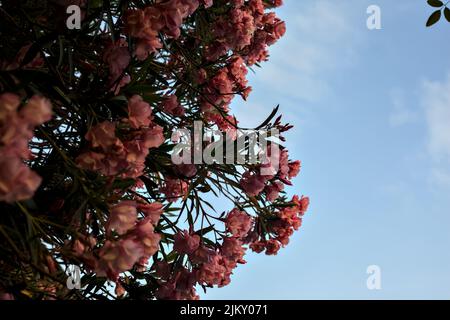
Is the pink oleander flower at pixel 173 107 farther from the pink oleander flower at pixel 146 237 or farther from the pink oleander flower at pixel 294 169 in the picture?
the pink oleander flower at pixel 146 237

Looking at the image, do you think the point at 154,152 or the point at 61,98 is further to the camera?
the point at 154,152

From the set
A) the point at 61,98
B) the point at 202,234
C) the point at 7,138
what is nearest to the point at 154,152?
the point at 202,234

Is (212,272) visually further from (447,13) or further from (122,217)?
(447,13)

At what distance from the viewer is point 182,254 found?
193 centimetres

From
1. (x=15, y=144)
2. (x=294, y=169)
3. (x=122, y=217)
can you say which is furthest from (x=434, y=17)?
(x=15, y=144)

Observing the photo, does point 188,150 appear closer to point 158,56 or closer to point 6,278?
point 158,56

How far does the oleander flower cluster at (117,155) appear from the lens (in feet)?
4.21

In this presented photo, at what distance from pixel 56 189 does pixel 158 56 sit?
1.08 metres

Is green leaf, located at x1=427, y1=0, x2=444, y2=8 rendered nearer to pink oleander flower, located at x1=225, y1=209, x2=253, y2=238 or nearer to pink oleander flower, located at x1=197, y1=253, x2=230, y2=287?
pink oleander flower, located at x1=225, y1=209, x2=253, y2=238

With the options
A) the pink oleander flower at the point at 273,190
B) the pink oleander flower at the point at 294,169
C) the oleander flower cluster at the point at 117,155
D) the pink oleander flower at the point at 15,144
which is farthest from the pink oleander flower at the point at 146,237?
the pink oleander flower at the point at 294,169

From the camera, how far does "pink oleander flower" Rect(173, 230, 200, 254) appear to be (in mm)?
1896

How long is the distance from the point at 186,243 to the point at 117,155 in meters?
A: 0.63

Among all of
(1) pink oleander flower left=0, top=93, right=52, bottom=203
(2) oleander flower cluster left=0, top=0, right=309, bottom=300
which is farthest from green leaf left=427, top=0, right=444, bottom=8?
Result: (1) pink oleander flower left=0, top=93, right=52, bottom=203

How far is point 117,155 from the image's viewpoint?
54.0 inches
